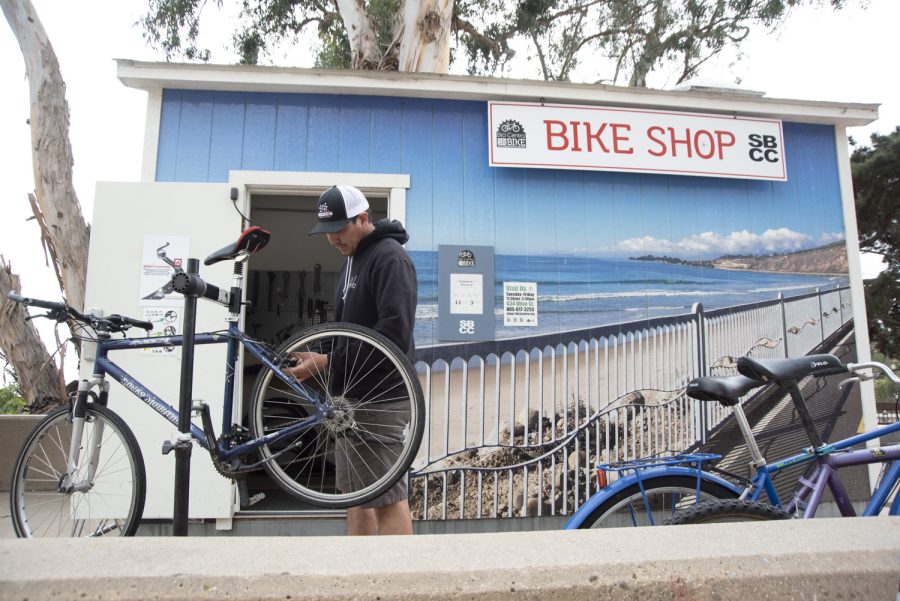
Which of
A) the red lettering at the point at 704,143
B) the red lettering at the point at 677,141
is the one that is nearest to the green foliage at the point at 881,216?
the red lettering at the point at 704,143

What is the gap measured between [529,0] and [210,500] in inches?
464

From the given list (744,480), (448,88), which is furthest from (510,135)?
(744,480)

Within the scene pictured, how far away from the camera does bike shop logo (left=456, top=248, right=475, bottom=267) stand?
459cm

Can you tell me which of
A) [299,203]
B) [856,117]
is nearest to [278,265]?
[299,203]

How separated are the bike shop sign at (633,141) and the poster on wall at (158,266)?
2572 millimetres

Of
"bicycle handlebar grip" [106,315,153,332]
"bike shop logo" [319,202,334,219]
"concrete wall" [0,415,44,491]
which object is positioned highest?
"bike shop logo" [319,202,334,219]

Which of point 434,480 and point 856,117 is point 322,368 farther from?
point 856,117

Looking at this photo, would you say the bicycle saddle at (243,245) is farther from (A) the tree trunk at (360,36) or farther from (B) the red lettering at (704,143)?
(A) the tree trunk at (360,36)

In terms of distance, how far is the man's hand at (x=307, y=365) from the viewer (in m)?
2.27

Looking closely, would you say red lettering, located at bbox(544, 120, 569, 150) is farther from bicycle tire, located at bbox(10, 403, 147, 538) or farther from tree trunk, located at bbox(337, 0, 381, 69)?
tree trunk, located at bbox(337, 0, 381, 69)

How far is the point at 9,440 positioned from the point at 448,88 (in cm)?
587

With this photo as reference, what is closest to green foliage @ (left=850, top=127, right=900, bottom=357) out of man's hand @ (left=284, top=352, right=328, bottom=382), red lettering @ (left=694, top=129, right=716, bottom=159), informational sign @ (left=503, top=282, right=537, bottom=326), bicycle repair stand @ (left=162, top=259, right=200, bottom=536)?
red lettering @ (left=694, top=129, right=716, bottom=159)

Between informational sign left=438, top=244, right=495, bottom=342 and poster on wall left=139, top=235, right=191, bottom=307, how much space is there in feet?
6.52

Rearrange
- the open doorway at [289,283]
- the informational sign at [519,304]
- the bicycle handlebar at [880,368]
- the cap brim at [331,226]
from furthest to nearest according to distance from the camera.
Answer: the open doorway at [289,283] → the informational sign at [519,304] → the cap brim at [331,226] → the bicycle handlebar at [880,368]
